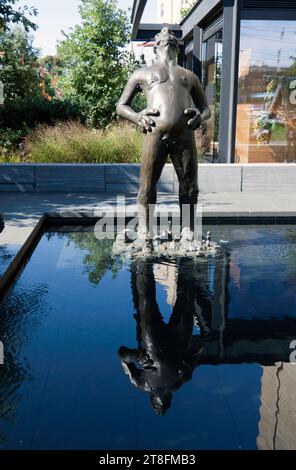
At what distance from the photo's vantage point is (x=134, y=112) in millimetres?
5598

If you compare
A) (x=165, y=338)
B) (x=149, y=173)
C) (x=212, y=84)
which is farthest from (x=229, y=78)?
Result: (x=165, y=338)

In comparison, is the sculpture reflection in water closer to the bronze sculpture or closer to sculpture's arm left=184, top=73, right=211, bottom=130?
the bronze sculpture

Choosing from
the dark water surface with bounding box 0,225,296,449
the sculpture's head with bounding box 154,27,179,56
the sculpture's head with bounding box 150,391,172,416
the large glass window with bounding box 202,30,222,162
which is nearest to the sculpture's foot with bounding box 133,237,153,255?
the dark water surface with bounding box 0,225,296,449

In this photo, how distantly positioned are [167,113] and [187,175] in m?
0.72

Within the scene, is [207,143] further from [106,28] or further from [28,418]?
[28,418]

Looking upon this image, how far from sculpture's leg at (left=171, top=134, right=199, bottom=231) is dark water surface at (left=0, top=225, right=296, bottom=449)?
591 mm

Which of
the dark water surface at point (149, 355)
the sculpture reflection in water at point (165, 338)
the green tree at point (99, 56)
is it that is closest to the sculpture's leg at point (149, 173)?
the dark water surface at point (149, 355)

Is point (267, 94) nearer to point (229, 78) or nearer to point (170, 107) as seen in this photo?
point (229, 78)

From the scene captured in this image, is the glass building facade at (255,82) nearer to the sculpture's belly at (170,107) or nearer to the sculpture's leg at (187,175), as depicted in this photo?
the sculpture's leg at (187,175)

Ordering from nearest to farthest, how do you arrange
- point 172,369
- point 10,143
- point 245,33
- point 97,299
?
point 172,369, point 97,299, point 245,33, point 10,143

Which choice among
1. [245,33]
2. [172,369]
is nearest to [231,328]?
[172,369]

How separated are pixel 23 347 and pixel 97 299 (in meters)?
1.10

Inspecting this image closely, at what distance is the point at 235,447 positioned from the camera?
2.45 m

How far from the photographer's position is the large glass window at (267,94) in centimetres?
1216
